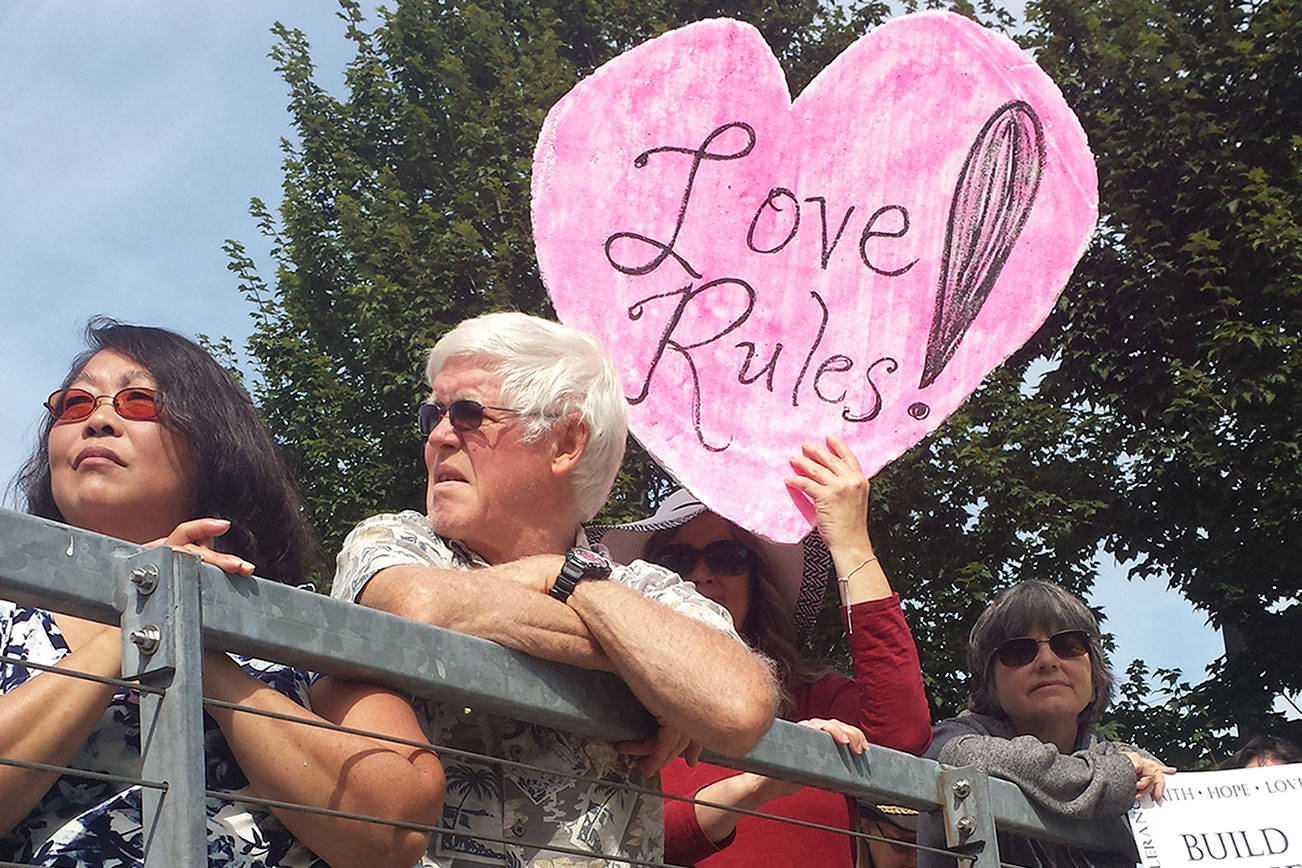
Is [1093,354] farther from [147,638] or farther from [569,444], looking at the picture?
[147,638]

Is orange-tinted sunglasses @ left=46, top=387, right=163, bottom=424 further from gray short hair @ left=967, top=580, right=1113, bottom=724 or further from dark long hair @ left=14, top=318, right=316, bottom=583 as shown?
gray short hair @ left=967, top=580, right=1113, bottom=724

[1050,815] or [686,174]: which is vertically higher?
[686,174]

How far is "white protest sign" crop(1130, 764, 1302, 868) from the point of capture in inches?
112

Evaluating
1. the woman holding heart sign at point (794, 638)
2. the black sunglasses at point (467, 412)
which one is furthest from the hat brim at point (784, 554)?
the black sunglasses at point (467, 412)

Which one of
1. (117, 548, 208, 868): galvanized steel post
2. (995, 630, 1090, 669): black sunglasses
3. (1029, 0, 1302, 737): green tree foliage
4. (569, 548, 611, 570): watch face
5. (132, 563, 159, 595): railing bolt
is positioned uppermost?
(1029, 0, 1302, 737): green tree foliage

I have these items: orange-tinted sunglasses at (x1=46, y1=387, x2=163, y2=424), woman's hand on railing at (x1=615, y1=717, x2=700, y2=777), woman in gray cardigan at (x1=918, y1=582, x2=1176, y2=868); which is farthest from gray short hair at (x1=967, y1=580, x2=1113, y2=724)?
orange-tinted sunglasses at (x1=46, y1=387, x2=163, y2=424)

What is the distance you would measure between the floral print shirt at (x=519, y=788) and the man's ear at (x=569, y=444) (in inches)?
9.7

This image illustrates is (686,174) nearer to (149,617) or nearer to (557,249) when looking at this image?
(557,249)

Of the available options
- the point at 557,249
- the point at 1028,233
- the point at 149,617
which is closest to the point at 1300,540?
the point at 1028,233

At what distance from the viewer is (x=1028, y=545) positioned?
9.11 metres

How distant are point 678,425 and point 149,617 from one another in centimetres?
181

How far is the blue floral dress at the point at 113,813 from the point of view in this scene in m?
1.75

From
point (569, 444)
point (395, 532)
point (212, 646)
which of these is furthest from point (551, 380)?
point (212, 646)

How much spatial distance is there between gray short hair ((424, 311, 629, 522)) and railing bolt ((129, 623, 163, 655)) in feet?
2.86
